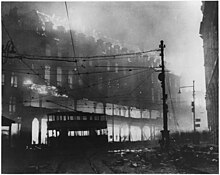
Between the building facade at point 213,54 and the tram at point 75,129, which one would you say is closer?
the building facade at point 213,54

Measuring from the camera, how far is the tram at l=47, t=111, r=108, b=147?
2202 centimetres

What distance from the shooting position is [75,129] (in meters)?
22.9

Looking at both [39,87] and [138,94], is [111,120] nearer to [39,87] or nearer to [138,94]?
[39,87]

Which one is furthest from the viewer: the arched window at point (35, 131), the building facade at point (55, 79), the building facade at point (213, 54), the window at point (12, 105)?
the arched window at point (35, 131)

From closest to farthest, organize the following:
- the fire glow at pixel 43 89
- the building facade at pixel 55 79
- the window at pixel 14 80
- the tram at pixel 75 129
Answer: the tram at pixel 75 129
the building facade at pixel 55 79
the window at pixel 14 80
the fire glow at pixel 43 89

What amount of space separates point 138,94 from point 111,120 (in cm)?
1829

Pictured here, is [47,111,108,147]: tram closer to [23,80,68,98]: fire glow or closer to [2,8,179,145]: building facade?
[2,8,179,145]: building facade

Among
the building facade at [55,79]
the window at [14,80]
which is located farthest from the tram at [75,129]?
the window at [14,80]

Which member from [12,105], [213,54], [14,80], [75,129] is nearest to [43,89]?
[14,80]

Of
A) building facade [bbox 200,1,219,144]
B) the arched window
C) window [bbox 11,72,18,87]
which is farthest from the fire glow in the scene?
building facade [bbox 200,1,219,144]

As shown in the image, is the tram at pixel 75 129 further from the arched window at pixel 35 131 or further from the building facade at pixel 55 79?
the arched window at pixel 35 131

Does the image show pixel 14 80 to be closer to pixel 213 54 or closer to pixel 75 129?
pixel 75 129

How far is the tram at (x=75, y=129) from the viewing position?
22.0 meters

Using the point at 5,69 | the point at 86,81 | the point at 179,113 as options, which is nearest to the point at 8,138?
the point at 5,69
